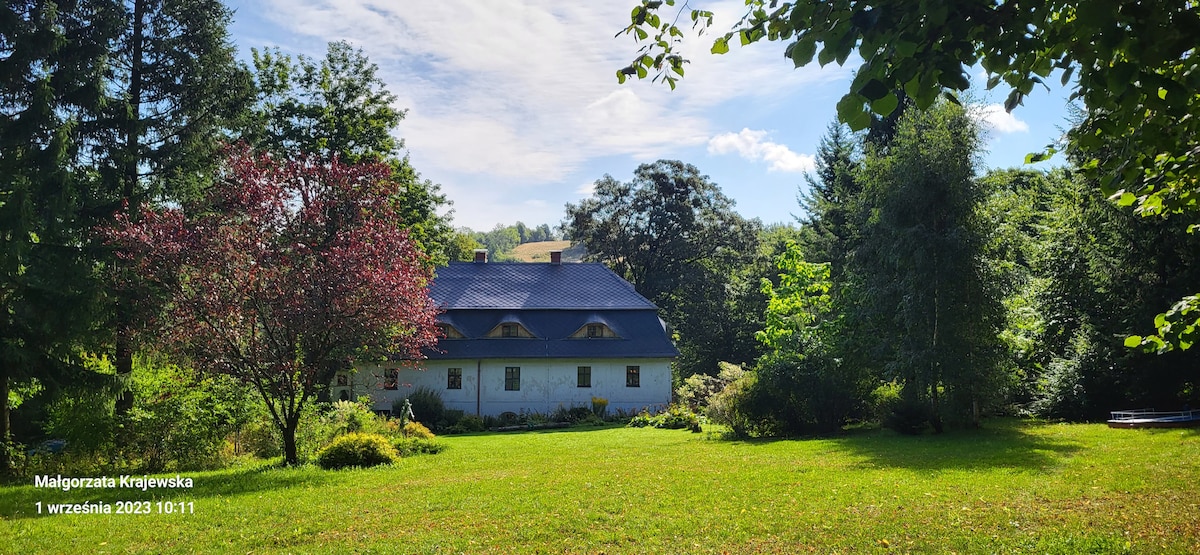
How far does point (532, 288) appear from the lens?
3747cm

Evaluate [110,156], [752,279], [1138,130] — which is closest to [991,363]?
[1138,130]

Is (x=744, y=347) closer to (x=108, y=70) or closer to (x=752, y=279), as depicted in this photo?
(x=752, y=279)

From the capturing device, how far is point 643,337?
3509 cm

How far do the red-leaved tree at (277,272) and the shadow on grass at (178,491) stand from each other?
212 cm

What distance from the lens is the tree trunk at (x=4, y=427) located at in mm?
14641

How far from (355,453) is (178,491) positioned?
Answer: 153 inches

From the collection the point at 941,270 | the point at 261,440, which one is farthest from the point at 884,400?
the point at 261,440

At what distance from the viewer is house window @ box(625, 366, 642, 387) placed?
3444cm

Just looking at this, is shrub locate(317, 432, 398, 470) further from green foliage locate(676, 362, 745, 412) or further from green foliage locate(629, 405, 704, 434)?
green foliage locate(676, 362, 745, 412)

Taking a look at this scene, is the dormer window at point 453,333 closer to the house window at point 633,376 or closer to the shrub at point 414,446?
the house window at point 633,376

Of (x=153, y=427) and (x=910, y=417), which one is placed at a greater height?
(x=153, y=427)

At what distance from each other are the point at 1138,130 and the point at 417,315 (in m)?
13.5

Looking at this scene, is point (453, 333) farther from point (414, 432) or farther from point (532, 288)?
point (414, 432)

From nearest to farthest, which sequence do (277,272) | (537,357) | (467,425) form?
(277,272), (467,425), (537,357)
